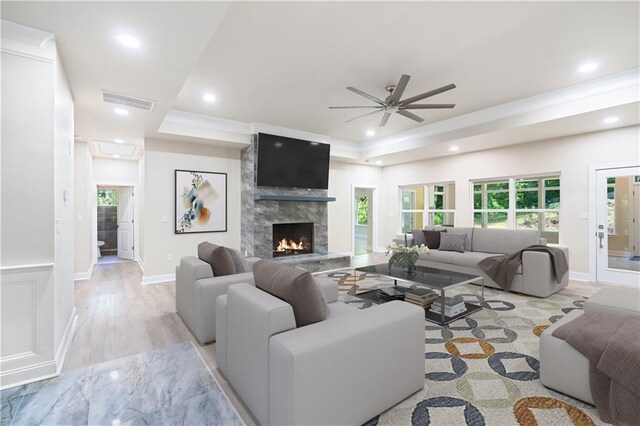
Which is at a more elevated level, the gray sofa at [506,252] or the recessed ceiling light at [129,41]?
the recessed ceiling light at [129,41]

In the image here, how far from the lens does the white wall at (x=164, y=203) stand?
17.0 ft

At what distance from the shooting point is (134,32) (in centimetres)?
224

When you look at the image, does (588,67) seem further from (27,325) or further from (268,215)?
(27,325)

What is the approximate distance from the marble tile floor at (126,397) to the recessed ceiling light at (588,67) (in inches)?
194

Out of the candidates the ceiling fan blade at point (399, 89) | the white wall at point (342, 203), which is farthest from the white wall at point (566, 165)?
the ceiling fan blade at point (399, 89)

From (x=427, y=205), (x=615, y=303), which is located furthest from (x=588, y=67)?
(x=427, y=205)

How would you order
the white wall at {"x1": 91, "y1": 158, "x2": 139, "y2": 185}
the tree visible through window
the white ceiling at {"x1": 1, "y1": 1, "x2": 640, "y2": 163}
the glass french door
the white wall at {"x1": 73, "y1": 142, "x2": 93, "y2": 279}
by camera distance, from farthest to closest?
the tree visible through window → the white wall at {"x1": 91, "y1": 158, "x2": 139, "y2": 185} → the white wall at {"x1": 73, "y1": 142, "x2": 93, "y2": 279} → the glass french door → the white ceiling at {"x1": 1, "y1": 1, "x2": 640, "y2": 163}

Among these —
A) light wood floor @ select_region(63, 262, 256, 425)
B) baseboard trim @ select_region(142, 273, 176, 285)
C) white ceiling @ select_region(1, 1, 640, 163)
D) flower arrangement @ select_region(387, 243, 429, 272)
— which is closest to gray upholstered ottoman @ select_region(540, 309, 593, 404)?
flower arrangement @ select_region(387, 243, 429, 272)

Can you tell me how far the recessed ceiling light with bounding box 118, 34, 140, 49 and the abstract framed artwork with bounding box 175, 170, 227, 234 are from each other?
10.6ft

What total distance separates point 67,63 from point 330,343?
3242 millimetres

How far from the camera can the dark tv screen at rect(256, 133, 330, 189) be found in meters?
5.68

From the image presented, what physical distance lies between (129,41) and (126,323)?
2790 mm

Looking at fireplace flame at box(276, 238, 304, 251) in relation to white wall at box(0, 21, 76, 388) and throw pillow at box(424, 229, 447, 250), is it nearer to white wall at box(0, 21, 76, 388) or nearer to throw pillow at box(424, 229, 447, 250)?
throw pillow at box(424, 229, 447, 250)

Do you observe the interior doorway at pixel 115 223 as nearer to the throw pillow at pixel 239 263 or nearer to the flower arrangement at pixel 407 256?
the throw pillow at pixel 239 263
